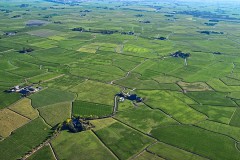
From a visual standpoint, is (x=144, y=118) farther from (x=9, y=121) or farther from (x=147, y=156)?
(x=9, y=121)

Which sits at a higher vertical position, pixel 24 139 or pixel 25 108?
pixel 24 139

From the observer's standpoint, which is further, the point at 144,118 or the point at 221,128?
the point at 144,118

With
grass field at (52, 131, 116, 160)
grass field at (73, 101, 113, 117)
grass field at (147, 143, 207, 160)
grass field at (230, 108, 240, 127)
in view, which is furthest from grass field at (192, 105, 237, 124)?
grass field at (52, 131, 116, 160)

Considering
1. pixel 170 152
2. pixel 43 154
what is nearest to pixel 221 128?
pixel 170 152

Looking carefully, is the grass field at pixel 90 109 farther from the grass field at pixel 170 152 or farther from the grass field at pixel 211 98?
the grass field at pixel 211 98

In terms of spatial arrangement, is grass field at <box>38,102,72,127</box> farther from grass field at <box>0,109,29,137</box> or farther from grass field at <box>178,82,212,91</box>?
grass field at <box>178,82,212,91</box>

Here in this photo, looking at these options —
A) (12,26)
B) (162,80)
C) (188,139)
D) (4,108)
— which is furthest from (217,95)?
(12,26)
